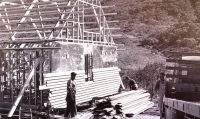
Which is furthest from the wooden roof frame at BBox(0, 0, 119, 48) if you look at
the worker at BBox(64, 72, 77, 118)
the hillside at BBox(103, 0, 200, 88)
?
the hillside at BBox(103, 0, 200, 88)

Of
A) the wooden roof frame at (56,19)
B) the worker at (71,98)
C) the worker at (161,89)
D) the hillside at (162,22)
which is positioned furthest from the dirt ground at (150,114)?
the hillside at (162,22)

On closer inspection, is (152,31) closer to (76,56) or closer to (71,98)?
(76,56)

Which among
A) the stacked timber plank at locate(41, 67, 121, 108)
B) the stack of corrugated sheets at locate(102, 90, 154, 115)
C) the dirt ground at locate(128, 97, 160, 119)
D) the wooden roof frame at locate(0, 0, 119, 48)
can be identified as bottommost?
the dirt ground at locate(128, 97, 160, 119)

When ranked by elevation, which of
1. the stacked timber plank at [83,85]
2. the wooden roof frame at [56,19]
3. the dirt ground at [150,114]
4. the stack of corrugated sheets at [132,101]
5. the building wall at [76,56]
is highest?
the wooden roof frame at [56,19]

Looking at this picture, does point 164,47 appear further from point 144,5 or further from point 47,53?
point 47,53

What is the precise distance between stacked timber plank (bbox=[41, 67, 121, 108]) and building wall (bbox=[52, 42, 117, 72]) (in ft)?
1.21

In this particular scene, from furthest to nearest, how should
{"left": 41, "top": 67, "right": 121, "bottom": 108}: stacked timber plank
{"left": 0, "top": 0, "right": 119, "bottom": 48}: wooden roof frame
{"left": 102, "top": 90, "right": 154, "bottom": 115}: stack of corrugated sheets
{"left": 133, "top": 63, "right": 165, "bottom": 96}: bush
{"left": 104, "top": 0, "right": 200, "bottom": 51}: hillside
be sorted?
{"left": 104, "top": 0, "right": 200, "bottom": 51}: hillside
{"left": 133, "top": 63, "right": 165, "bottom": 96}: bush
{"left": 0, "top": 0, "right": 119, "bottom": 48}: wooden roof frame
{"left": 102, "top": 90, "right": 154, "bottom": 115}: stack of corrugated sheets
{"left": 41, "top": 67, "right": 121, "bottom": 108}: stacked timber plank

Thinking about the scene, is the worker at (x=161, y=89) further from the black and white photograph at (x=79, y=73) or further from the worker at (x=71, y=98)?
the worker at (x=71, y=98)

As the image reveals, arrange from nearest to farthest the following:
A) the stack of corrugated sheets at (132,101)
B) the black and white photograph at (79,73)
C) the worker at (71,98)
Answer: the black and white photograph at (79,73), the worker at (71,98), the stack of corrugated sheets at (132,101)

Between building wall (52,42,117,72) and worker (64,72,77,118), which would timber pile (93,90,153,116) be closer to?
worker (64,72,77,118)

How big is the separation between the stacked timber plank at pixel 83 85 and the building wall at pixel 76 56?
368mm

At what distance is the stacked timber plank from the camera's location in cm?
1425

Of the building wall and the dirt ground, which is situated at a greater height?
the building wall

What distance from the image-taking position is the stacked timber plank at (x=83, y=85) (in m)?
14.2
